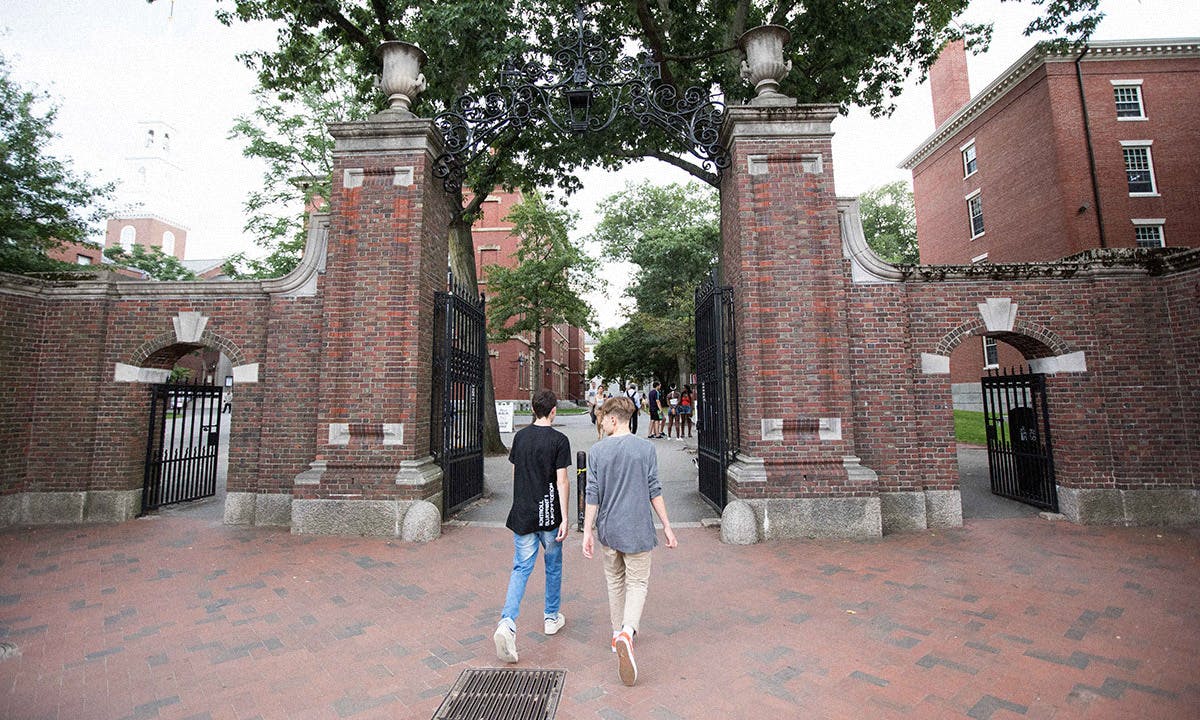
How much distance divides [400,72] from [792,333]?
6475mm

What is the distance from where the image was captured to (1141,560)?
5594 mm

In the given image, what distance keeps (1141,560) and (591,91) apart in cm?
850

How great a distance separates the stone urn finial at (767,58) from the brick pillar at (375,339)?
458 centimetres

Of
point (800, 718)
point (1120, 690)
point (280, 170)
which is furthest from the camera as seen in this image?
point (280, 170)

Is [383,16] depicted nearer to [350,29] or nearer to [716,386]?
[350,29]

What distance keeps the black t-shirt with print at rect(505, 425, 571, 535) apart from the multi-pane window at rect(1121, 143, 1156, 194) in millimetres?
27693

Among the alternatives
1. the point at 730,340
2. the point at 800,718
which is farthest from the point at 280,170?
the point at 800,718

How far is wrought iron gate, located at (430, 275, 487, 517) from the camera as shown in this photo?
756 centimetres

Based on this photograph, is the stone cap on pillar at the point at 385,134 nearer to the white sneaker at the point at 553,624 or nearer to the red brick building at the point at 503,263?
the white sneaker at the point at 553,624

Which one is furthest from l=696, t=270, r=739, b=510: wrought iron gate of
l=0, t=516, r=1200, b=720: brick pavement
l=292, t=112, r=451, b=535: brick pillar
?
l=292, t=112, r=451, b=535: brick pillar

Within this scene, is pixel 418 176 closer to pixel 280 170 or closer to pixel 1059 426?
pixel 1059 426

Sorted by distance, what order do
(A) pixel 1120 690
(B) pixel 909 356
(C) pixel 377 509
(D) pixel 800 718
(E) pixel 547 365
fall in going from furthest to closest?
1. (E) pixel 547 365
2. (B) pixel 909 356
3. (C) pixel 377 509
4. (A) pixel 1120 690
5. (D) pixel 800 718

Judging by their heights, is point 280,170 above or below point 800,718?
above

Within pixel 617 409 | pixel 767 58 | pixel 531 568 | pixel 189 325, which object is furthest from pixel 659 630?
pixel 189 325
